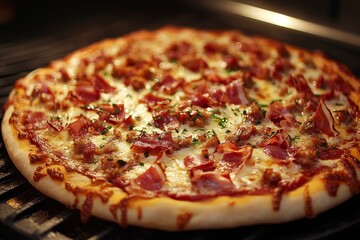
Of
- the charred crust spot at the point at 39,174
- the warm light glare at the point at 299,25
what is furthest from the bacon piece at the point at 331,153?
Answer: the warm light glare at the point at 299,25

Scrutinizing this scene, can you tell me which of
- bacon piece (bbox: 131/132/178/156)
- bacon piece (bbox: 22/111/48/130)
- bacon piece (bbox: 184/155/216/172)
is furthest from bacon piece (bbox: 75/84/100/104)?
bacon piece (bbox: 184/155/216/172)

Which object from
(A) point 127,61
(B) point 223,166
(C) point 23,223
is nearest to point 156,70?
(A) point 127,61

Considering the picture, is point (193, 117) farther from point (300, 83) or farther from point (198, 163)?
point (300, 83)

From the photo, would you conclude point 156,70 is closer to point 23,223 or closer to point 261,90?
point 261,90

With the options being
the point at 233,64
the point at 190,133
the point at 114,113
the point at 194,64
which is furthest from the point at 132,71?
the point at 190,133

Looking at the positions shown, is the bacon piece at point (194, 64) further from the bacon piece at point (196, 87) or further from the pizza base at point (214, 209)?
the pizza base at point (214, 209)

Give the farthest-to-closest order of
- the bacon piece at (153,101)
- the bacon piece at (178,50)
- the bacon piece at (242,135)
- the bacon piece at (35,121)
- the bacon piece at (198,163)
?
the bacon piece at (178,50) → the bacon piece at (153,101) → the bacon piece at (35,121) → the bacon piece at (242,135) → the bacon piece at (198,163)

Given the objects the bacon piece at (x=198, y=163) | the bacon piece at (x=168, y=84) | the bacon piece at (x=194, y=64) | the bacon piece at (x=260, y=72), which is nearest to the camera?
the bacon piece at (x=198, y=163)
